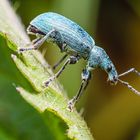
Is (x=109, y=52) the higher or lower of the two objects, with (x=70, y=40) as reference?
lower

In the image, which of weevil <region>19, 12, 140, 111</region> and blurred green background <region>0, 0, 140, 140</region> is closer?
weevil <region>19, 12, 140, 111</region>

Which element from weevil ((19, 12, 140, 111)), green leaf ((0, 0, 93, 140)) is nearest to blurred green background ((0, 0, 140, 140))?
weevil ((19, 12, 140, 111))

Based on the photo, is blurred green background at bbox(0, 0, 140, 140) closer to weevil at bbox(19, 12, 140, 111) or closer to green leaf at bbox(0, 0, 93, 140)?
weevil at bbox(19, 12, 140, 111)

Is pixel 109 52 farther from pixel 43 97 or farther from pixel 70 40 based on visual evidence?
pixel 43 97

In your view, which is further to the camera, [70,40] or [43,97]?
[70,40]

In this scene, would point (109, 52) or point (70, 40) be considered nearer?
point (70, 40)

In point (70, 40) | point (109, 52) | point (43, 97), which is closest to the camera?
point (43, 97)

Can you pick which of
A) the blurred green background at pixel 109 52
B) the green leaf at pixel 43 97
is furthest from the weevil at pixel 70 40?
the green leaf at pixel 43 97

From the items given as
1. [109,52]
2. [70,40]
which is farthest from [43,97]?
[109,52]

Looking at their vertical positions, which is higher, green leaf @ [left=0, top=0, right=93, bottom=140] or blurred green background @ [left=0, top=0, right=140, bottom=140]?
green leaf @ [left=0, top=0, right=93, bottom=140]

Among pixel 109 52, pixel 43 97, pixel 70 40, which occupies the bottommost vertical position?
pixel 109 52

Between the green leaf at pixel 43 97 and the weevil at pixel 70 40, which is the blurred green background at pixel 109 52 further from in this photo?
the green leaf at pixel 43 97

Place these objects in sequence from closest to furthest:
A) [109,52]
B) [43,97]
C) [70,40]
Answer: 1. [43,97]
2. [70,40]
3. [109,52]

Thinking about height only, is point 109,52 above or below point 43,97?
below
